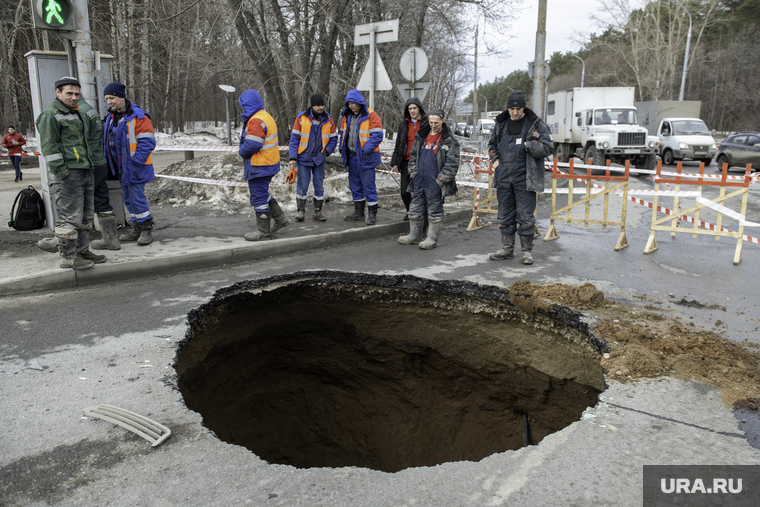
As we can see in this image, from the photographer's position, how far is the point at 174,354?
3922 millimetres

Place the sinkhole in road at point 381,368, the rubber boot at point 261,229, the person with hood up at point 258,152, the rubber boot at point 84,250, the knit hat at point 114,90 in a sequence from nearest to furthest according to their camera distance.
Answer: the sinkhole in road at point 381,368 → the rubber boot at point 84,250 → the knit hat at point 114,90 → the person with hood up at point 258,152 → the rubber boot at point 261,229

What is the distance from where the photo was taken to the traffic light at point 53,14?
595cm

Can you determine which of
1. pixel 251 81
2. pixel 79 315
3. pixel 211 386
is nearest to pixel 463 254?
pixel 211 386

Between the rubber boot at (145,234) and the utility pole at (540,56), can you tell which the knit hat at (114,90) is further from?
the utility pole at (540,56)

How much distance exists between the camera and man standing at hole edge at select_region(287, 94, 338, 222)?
8.22 meters

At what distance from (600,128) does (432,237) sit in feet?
50.6

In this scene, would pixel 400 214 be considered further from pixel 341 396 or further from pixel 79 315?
pixel 79 315

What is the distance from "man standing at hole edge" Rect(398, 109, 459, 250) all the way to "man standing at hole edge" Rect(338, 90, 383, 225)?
100 cm

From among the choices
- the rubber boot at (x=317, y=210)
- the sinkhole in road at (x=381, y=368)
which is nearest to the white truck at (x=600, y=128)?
the rubber boot at (x=317, y=210)

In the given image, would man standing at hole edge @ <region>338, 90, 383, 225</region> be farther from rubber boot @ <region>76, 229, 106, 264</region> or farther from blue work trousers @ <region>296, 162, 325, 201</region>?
rubber boot @ <region>76, 229, 106, 264</region>

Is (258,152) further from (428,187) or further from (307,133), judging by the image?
(428,187)

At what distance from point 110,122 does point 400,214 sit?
190 inches

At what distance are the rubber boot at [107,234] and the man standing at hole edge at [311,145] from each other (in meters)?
2.63

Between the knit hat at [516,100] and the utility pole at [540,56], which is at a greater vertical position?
the utility pole at [540,56]
